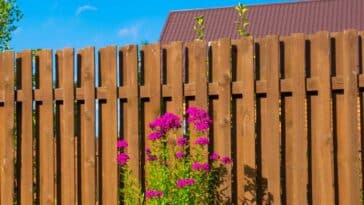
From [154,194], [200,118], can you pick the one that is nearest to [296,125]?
[200,118]

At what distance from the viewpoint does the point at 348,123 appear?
17.9ft

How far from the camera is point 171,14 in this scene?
71.3ft

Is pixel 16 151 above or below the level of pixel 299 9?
below

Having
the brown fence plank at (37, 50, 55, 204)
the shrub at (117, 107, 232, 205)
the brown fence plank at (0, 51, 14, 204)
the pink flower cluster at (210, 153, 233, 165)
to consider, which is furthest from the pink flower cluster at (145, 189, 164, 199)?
the brown fence plank at (0, 51, 14, 204)

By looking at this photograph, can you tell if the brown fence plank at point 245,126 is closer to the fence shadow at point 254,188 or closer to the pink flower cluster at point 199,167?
the fence shadow at point 254,188

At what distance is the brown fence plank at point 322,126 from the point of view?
18.0 ft

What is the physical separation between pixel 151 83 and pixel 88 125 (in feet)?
2.45

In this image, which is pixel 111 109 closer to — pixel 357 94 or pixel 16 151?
pixel 16 151

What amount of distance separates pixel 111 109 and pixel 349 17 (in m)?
14.4

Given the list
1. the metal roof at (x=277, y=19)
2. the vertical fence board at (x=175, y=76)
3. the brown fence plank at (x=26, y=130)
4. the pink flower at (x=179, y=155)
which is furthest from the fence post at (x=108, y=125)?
the metal roof at (x=277, y=19)

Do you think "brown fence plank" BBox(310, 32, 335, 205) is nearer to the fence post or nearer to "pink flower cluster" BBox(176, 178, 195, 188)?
"pink flower cluster" BBox(176, 178, 195, 188)

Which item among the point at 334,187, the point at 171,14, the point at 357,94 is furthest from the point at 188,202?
the point at 171,14

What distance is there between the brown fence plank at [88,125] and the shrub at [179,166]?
0.51 m

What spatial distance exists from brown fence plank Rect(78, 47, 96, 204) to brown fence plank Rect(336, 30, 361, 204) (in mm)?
2133
